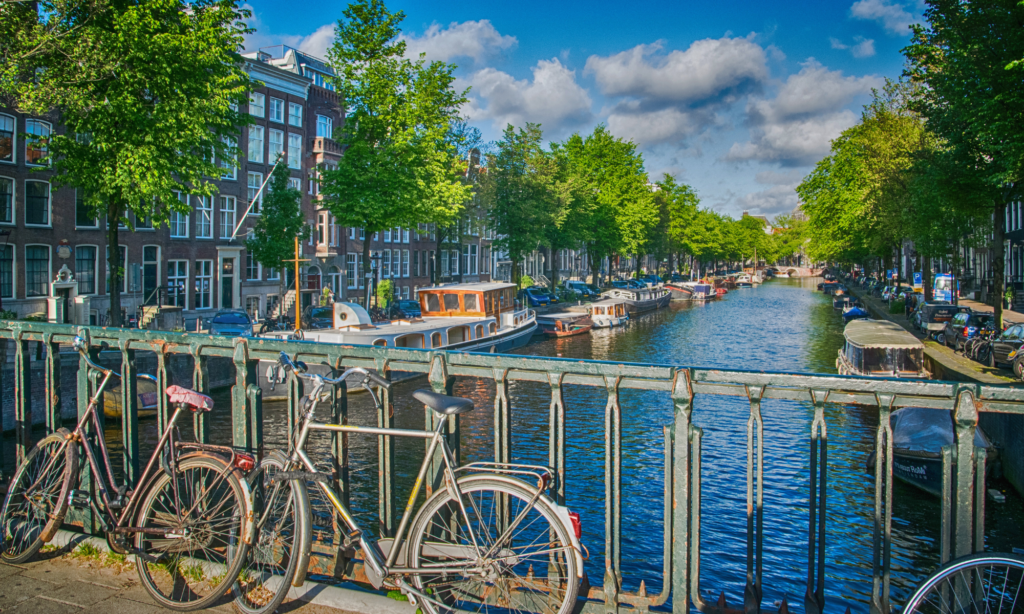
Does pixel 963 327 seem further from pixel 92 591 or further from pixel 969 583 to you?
pixel 92 591

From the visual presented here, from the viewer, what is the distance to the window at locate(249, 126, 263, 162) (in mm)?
43734

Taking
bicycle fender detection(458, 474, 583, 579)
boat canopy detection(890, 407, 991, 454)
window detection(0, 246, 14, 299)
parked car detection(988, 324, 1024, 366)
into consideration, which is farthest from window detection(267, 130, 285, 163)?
bicycle fender detection(458, 474, 583, 579)

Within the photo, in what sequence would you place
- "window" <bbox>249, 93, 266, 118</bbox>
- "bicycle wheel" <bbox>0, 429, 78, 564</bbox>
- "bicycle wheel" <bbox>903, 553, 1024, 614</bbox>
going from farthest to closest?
1. "window" <bbox>249, 93, 266, 118</bbox>
2. "bicycle wheel" <bbox>0, 429, 78, 564</bbox>
3. "bicycle wheel" <bbox>903, 553, 1024, 614</bbox>

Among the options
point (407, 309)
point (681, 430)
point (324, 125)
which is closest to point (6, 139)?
point (407, 309)

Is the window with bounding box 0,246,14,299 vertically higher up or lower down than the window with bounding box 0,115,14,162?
lower down

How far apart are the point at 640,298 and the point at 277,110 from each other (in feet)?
111

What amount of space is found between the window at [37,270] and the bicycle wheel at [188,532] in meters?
30.9

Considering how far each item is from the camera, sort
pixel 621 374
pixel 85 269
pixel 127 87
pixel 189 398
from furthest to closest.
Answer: pixel 85 269, pixel 127 87, pixel 189 398, pixel 621 374

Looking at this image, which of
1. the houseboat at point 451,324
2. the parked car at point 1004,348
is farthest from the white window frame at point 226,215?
the parked car at point 1004,348

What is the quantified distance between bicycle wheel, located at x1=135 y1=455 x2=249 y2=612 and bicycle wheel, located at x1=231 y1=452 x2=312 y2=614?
0.13 meters

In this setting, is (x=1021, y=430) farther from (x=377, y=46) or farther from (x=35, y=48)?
(x=377, y=46)

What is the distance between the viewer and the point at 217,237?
133 feet

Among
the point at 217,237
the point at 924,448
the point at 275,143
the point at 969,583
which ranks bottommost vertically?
the point at 924,448

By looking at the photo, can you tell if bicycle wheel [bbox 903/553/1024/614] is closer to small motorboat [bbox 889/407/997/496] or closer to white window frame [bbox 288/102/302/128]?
small motorboat [bbox 889/407/997/496]
